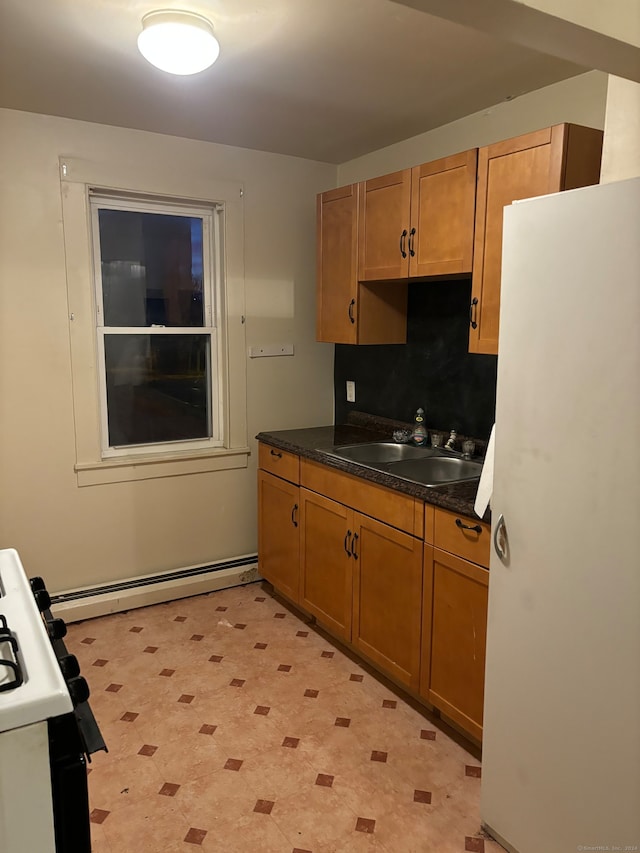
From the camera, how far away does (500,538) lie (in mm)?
1859

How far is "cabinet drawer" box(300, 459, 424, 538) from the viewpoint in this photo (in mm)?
2492

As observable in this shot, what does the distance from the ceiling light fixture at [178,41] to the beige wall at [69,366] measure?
1.19m

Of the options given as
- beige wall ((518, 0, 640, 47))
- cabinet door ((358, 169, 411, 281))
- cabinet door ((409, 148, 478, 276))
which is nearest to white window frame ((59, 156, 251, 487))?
cabinet door ((358, 169, 411, 281))

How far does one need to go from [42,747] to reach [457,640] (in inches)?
61.6

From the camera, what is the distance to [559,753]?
173cm

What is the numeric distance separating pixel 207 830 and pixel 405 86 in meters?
2.78

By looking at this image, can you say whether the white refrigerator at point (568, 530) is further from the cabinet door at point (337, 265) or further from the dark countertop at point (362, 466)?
the cabinet door at point (337, 265)

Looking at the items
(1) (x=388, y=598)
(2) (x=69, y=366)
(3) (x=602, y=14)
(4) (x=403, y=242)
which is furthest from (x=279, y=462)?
(3) (x=602, y=14)

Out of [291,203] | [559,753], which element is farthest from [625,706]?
[291,203]

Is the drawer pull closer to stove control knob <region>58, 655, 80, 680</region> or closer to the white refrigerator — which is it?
the white refrigerator

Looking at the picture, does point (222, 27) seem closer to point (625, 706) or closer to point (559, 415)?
point (559, 415)

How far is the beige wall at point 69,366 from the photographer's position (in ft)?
10.1

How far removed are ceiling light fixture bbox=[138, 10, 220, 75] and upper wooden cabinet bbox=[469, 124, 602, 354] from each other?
1.06 meters

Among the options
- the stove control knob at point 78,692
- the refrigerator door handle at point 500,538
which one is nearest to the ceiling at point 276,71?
the refrigerator door handle at point 500,538
